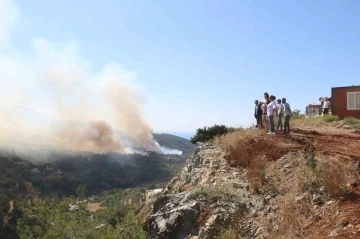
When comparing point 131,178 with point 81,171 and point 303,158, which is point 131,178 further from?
point 303,158

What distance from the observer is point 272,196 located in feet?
26.8

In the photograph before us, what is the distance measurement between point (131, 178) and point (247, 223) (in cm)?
10245

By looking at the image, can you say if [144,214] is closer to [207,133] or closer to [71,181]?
[207,133]

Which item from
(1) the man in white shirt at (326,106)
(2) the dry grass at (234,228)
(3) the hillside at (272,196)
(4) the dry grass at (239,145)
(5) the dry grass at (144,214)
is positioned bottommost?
(5) the dry grass at (144,214)

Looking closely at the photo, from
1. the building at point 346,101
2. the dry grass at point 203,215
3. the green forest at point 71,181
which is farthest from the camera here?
the green forest at point 71,181

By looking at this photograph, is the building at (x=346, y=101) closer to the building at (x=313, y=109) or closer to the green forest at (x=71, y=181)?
the building at (x=313, y=109)

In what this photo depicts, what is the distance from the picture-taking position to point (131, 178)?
354 ft

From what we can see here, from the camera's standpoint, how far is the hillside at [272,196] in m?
6.33

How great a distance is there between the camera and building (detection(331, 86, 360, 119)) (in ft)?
73.1

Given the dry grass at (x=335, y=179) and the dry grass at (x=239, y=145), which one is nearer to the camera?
the dry grass at (x=335, y=179)

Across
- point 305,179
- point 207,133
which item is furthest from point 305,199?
point 207,133

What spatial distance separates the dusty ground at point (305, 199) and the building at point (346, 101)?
1112 centimetres

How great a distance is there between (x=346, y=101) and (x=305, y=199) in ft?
58.3

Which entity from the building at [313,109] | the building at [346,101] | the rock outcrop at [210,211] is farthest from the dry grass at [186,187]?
the building at [313,109]
